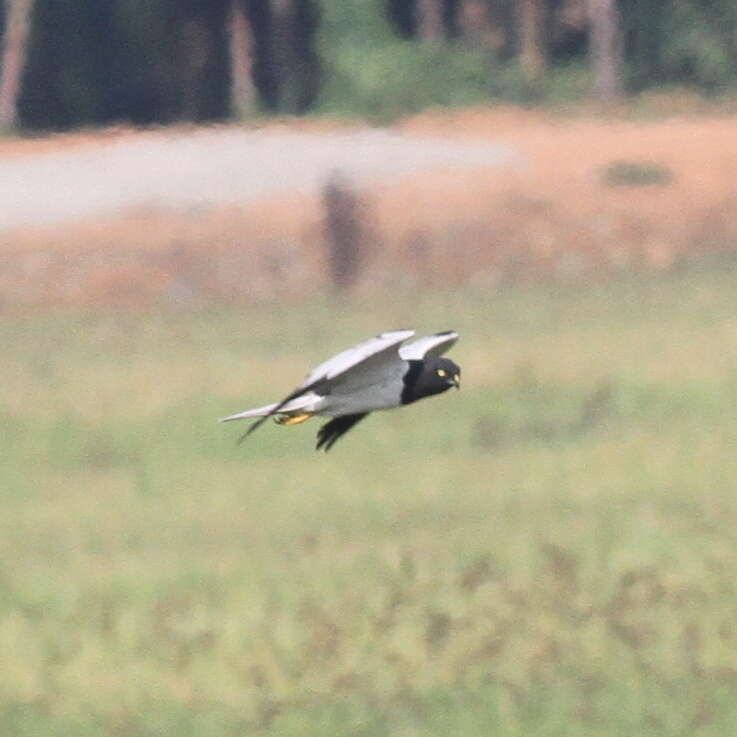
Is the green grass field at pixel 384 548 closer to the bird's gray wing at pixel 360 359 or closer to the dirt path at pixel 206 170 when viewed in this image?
the dirt path at pixel 206 170

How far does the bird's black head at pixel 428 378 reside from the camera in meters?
8.48

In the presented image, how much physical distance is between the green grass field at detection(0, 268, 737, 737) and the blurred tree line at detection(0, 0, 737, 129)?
12620mm

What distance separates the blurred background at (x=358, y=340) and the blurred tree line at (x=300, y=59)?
0.07 m

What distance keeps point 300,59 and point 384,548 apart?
25498mm

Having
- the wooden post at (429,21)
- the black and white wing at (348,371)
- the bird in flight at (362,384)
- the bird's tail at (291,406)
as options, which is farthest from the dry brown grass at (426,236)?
the bird's tail at (291,406)

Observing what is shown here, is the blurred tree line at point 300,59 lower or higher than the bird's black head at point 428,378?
lower

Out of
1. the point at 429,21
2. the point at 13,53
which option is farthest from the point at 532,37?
the point at 13,53

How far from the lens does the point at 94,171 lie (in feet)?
Answer: 108

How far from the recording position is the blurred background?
16094mm

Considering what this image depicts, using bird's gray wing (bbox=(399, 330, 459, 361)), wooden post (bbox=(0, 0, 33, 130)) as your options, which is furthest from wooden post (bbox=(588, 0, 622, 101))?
bird's gray wing (bbox=(399, 330, 459, 361))

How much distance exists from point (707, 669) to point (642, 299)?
→ 1452cm

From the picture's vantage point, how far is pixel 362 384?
8391 mm

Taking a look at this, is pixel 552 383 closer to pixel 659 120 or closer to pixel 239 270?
pixel 239 270

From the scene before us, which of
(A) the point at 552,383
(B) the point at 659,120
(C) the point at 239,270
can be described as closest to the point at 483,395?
(A) the point at 552,383
